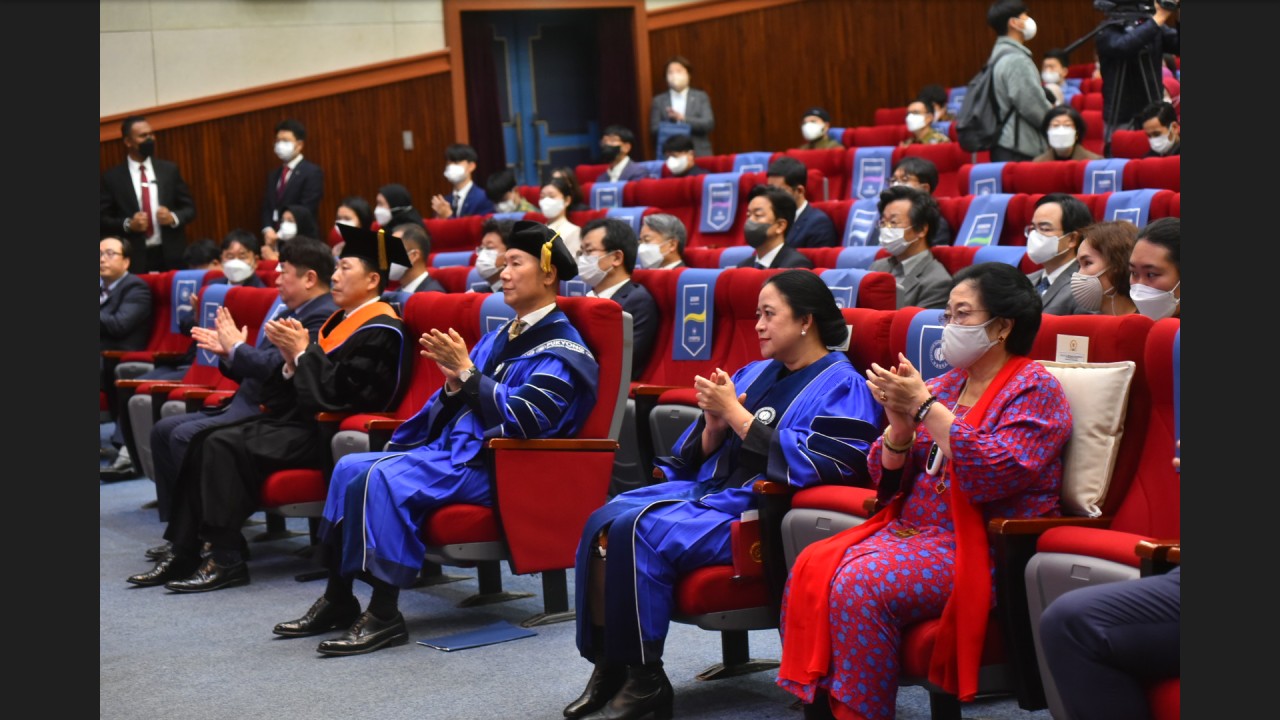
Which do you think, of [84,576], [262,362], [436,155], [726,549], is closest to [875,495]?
[726,549]

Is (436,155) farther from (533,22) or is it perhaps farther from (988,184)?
→ (988,184)

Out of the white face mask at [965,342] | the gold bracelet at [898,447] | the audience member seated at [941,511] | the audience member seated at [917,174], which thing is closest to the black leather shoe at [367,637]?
the audience member seated at [941,511]

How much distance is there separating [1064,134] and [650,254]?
7.09 ft

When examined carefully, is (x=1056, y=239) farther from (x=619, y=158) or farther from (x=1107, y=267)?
(x=619, y=158)

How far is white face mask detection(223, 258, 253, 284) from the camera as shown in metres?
6.68

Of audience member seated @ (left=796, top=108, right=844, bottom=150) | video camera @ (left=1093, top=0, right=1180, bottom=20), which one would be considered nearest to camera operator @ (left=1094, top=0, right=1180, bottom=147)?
video camera @ (left=1093, top=0, right=1180, bottom=20)

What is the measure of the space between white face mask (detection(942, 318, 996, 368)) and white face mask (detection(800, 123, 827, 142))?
267 inches

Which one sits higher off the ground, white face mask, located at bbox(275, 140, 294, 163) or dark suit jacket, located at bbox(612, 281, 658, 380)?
white face mask, located at bbox(275, 140, 294, 163)

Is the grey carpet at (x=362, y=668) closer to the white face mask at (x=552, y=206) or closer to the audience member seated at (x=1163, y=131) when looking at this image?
the white face mask at (x=552, y=206)

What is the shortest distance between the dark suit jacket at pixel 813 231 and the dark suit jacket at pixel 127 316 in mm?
2820

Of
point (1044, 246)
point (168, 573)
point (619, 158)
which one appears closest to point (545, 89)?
point (619, 158)

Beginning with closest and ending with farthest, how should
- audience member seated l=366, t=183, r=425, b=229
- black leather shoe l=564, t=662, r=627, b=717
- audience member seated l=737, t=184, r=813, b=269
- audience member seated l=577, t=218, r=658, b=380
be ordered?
1. black leather shoe l=564, t=662, r=627, b=717
2. audience member seated l=577, t=218, r=658, b=380
3. audience member seated l=737, t=184, r=813, b=269
4. audience member seated l=366, t=183, r=425, b=229

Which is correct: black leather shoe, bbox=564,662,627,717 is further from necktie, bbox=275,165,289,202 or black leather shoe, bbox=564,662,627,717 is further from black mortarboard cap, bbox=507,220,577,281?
necktie, bbox=275,165,289,202

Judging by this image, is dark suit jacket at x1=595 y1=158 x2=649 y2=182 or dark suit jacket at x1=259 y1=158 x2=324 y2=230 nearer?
dark suit jacket at x1=595 y1=158 x2=649 y2=182
